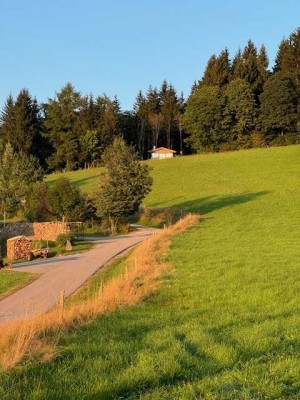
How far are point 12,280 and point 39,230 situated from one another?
18662 millimetres

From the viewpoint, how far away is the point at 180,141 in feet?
333

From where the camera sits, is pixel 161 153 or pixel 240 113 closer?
pixel 240 113

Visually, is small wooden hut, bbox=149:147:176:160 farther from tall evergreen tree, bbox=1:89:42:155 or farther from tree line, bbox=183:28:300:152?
tall evergreen tree, bbox=1:89:42:155

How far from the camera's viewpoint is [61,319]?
9.12 m

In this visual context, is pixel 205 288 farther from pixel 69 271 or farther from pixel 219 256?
pixel 69 271

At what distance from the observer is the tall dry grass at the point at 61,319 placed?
6.99 metres

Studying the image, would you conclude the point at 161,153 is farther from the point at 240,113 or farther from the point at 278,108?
the point at 278,108

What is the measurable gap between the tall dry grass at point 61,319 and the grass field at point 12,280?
516 cm

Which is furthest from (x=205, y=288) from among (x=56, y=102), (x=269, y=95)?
(x=56, y=102)

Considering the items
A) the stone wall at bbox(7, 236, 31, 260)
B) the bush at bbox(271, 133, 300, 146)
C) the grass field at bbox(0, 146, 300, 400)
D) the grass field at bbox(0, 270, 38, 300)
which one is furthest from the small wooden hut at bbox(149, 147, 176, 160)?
the grass field at bbox(0, 146, 300, 400)

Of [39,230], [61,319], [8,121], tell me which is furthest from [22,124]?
[61,319]

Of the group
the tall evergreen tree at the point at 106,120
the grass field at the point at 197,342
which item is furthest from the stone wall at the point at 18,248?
the tall evergreen tree at the point at 106,120

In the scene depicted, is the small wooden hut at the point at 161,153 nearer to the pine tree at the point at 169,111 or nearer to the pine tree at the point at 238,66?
the pine tree at the point at 169,111

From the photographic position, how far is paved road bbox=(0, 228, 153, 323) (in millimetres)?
14477
